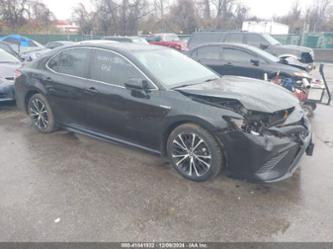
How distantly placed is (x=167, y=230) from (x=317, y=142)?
331 cm

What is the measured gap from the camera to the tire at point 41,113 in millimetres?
4703

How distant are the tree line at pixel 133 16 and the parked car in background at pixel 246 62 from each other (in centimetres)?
2652

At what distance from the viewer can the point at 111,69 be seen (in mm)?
3842

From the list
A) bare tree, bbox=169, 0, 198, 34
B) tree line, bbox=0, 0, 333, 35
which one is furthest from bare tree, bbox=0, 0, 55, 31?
bare tree, bbox=169, 0, 198, 34

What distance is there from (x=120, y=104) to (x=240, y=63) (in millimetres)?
4405

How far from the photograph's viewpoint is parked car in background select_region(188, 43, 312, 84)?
650 centimetres

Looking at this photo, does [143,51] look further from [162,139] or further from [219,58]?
[219,58]

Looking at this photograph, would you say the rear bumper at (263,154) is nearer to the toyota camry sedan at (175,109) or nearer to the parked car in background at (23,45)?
the toyota camry sedan at (175,109)

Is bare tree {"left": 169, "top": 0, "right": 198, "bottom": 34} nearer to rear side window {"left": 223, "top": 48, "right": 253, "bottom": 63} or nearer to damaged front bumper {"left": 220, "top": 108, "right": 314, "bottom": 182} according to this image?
rear side window {"left": 223, "top": 48, "right": 253, "bottom": 63}

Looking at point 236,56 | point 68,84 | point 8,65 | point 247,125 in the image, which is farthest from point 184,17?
point 247,125

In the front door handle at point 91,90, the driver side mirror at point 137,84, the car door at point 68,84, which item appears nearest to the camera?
the driver side mirror at point 137,84

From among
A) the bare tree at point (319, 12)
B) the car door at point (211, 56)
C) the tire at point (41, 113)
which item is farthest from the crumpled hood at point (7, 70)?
the bare tree at point (319, 12)

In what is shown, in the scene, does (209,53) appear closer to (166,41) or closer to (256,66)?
(256,66)

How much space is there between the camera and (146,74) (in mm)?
3533
